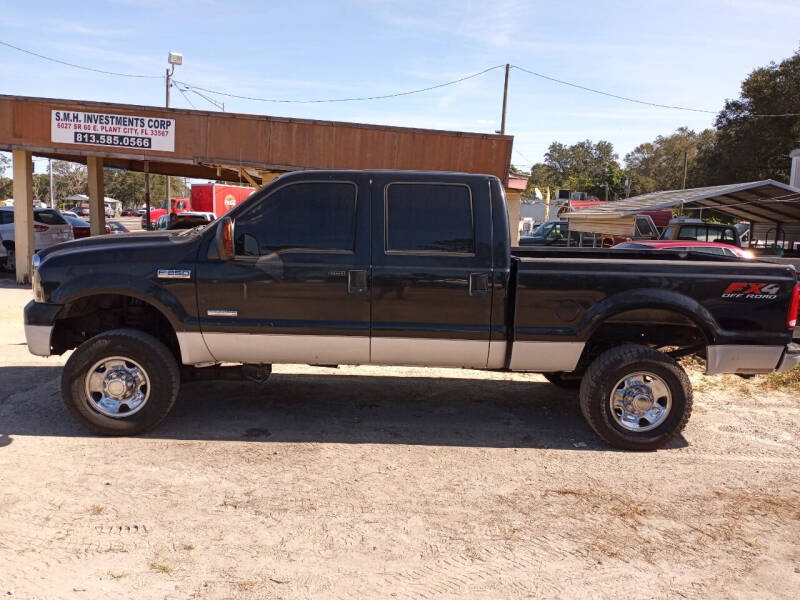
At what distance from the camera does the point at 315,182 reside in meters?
4.98

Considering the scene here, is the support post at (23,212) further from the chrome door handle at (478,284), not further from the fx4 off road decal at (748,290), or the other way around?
the fx4 off road decal at (748,290)

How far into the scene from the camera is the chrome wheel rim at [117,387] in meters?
4.93

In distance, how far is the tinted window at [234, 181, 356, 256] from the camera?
16.1 ft

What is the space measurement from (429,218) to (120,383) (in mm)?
2701

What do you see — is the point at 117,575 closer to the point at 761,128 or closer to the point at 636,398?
the point at 636,398

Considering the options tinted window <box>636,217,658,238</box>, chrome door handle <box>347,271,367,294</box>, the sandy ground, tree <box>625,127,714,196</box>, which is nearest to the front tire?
the sandy ground

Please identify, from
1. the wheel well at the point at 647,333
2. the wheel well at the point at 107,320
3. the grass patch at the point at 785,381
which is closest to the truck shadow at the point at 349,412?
the wheel well at the point at 107,320

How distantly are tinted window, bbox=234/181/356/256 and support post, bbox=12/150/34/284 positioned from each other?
11668 millimetres

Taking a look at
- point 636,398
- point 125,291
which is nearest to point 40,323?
point 125,291

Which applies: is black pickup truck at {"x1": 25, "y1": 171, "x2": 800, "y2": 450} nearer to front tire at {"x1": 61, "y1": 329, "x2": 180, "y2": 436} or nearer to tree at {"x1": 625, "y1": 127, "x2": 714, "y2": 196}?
front tire at {"x1": 61, "y1": 329, "x2": 180, "y2": 436}

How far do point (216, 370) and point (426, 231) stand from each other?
209 centimetres

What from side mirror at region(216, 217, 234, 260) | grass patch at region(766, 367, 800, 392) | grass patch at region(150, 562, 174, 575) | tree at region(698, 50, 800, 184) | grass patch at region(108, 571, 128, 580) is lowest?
grass patch at region(108, 571, 128, 580)

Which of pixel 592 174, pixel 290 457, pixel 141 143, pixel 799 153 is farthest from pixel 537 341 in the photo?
pixel 592 174

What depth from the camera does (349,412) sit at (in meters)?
5.73
